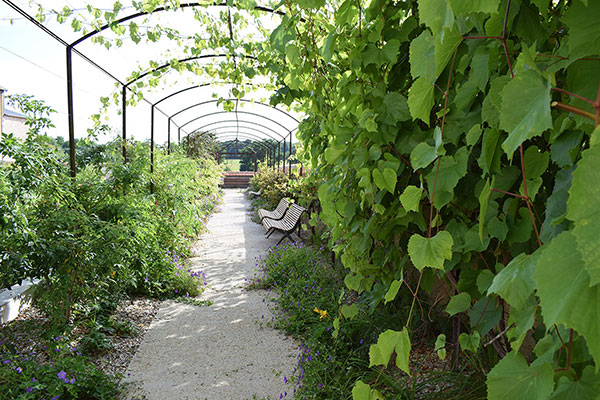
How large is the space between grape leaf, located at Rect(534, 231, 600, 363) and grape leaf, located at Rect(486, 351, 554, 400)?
0.22 meters

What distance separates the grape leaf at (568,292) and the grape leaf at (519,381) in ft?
0.71

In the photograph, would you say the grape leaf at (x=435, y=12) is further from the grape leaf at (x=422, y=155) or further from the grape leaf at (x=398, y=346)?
the grape leaf at (x=398, y=346)

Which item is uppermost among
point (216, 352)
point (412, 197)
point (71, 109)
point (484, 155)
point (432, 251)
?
point (71, 109)

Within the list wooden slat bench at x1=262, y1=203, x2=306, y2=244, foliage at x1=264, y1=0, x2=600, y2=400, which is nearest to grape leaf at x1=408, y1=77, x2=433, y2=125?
foliage at x1=264, y1=0, x2=600, y2=400

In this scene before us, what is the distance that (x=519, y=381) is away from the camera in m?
0.56

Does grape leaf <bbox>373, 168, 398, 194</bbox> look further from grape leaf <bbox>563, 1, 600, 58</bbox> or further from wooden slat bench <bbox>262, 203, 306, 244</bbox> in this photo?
wooden slat bench <bbox>262, 203, 306, 244</bbox>

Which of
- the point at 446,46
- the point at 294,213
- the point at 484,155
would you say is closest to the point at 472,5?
the point at 446,46

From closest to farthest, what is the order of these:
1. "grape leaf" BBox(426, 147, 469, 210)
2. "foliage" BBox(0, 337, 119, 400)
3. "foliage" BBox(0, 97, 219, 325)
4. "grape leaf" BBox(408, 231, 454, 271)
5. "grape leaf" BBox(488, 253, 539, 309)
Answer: "grape leaf" BBox(488, 253, 539, 309) → "grape leaf" BBox(408, 231, 454, 271) → "grape leaf" BBox(426, 147, 469, 210) → "foliage" BBox(0, 337, 119, 400) → "foliage" BBox(0, 97, 219, 325)

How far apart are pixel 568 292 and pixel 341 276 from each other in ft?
13.5

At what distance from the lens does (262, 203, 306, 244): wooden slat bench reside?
693 cm

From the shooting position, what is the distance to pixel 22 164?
247cm

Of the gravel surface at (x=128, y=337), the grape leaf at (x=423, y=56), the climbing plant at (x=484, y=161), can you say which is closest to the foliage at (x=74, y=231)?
the gravel surface at (x=128, y=337)

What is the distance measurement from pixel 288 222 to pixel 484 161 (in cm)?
658

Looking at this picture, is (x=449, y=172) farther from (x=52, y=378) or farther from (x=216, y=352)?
(x=216, y=352)
